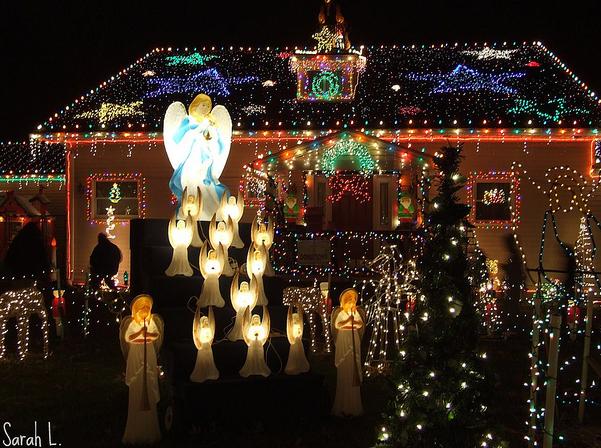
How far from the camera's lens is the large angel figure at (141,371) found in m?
6.45

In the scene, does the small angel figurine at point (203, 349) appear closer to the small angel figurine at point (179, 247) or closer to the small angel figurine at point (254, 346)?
the small angel figurine at point (254, 346)

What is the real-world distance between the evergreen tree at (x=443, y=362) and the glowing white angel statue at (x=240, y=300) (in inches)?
105

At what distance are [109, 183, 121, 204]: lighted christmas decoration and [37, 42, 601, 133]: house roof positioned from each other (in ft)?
5.16

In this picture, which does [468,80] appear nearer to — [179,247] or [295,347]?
[179,247]

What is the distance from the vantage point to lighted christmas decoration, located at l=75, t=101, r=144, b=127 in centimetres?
1853

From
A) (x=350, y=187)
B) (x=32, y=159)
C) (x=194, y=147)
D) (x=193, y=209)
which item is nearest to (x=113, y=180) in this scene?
(x=32, y=159)

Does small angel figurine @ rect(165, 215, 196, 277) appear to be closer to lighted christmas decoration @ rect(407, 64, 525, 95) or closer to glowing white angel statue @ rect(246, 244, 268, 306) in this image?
glowing white angel statue @ rect(246, 244, 268, 306)

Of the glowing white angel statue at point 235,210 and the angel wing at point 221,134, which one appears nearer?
the glowing white angel statue at point 235,210

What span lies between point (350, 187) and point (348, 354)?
37.0 ft

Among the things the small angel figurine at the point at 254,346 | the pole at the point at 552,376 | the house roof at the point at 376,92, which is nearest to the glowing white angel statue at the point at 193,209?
the small angel figurine at the point at 254,346

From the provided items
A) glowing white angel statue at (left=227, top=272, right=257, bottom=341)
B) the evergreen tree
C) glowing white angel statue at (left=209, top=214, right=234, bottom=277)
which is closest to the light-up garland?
glowing white angel statue at (left=209, top=214, right=234, bottom=277)

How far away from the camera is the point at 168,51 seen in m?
22.6

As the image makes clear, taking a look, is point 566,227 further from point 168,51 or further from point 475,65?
point 168,51

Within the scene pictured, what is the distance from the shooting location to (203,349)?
6.98m
